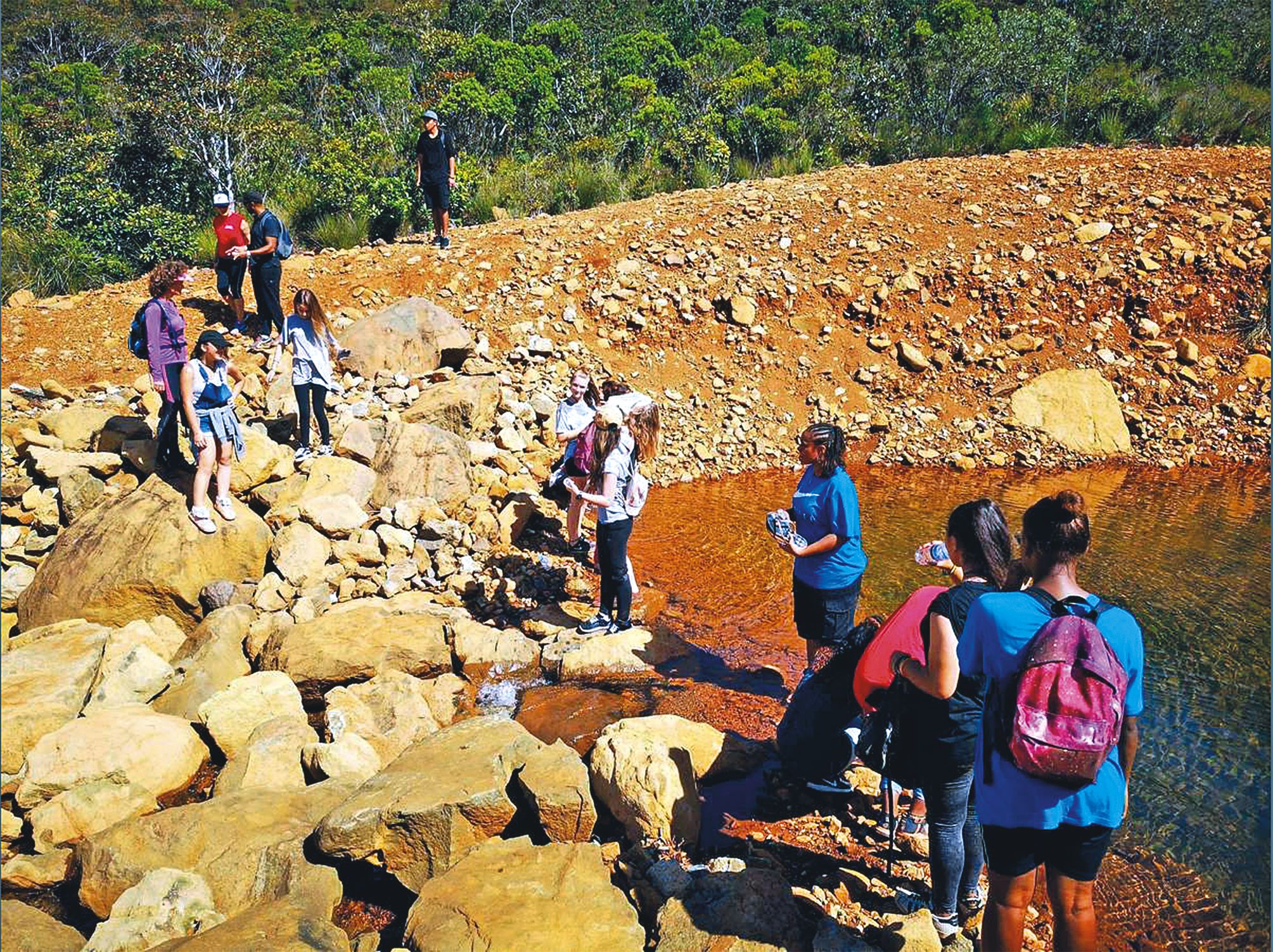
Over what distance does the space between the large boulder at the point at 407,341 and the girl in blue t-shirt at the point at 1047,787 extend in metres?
7.58

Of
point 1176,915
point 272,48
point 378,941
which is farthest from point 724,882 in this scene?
point 272,48

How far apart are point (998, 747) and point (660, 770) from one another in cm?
183

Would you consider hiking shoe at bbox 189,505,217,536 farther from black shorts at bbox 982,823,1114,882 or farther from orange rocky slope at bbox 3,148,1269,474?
black shorts at bbox 982,823,1114,882

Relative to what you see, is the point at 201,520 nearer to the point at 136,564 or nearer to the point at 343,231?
the point at 136,564

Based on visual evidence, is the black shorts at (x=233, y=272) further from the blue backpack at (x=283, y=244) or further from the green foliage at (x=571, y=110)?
the green foliage at (x=571, y=110)

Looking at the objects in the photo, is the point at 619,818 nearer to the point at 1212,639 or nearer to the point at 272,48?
the point at 1212,639

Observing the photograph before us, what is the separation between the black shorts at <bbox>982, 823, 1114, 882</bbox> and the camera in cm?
261

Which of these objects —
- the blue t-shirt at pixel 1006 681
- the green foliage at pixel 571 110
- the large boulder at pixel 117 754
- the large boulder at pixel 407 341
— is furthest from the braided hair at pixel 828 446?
the green foliage at pixel 571 110

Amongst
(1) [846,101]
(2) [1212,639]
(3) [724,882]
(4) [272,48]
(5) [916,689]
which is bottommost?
(2) [1212,639]

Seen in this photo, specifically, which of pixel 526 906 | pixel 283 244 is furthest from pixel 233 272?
pixel 526 906

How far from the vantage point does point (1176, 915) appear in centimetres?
367

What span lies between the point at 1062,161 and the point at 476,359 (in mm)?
10446

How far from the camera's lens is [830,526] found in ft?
14.5

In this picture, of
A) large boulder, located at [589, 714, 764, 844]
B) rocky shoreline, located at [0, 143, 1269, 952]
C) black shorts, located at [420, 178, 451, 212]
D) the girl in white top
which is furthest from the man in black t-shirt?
large boulder, located at [589, 714, 764, 844]
